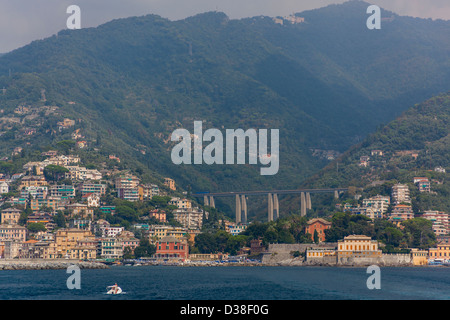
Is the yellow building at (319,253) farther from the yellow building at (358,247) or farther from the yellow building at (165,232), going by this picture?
the yellow building at (165,232)

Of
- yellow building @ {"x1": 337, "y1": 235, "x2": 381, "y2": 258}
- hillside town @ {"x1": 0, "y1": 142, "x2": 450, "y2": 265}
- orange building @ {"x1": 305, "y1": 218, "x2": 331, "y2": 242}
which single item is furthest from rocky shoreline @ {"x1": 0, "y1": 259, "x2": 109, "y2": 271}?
orange building @ {"x1": 305, "y1": 218, "x2": 331, "y2": 242}

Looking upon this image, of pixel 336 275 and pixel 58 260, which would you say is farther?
pixel 58 260

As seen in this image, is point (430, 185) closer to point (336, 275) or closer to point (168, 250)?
point (168, 250)

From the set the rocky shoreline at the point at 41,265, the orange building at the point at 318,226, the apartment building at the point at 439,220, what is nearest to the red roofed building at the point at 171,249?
the rocky shoreline at the point at 41,265

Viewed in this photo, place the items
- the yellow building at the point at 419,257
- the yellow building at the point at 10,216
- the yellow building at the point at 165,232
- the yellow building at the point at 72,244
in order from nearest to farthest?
the yellow building at the point at 419,257
the yellow building at the point at 72,244
the yellow building at the point at 165,232
the yellow building at the point at 10,216

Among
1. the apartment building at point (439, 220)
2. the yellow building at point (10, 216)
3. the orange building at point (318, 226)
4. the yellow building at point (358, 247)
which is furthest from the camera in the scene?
the yellow building at point (10, 216)

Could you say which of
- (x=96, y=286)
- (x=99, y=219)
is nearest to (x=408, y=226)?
(x=99, y=219)
